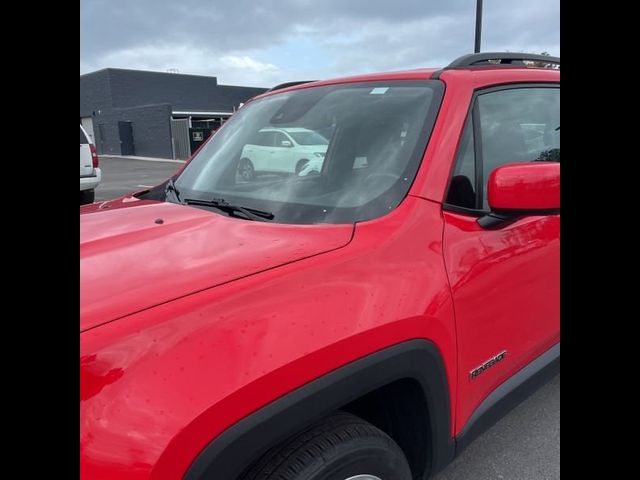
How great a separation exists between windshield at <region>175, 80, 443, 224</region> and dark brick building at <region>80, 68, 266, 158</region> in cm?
2377

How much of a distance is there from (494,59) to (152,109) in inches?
1121

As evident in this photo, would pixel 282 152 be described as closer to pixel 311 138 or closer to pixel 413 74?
pixel 311 138

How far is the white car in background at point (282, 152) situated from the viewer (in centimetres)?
232

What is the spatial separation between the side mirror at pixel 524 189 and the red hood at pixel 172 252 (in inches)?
21.5

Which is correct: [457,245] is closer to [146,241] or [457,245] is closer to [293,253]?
[293,253]

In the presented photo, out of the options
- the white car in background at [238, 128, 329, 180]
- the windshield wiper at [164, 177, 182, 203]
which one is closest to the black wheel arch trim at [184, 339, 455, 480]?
the white car in background at [238, 128, 329, 180]

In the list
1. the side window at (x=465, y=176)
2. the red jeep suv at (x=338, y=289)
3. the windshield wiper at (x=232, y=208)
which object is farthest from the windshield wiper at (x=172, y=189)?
the side window at (x=465, y=176)

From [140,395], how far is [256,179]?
4.63 ft

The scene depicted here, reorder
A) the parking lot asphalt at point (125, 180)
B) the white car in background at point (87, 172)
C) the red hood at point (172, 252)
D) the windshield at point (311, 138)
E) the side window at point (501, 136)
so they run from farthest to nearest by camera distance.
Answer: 1. the parking lot asphalt at point (125, 180)
2. the white car in background at point (87, 172)
3. the windshield at point (311, 138)
4. the side window at point (501, 136)
5. the red hood at point (172, 252)

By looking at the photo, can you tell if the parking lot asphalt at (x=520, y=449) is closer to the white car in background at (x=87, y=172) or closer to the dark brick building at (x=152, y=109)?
the white car in background at (x=87, y=172)

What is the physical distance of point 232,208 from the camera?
2.01 metres

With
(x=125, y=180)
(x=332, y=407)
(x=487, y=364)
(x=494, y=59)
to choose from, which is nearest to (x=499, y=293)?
(x=487, y=364)

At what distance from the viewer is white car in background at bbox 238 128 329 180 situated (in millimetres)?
2322
